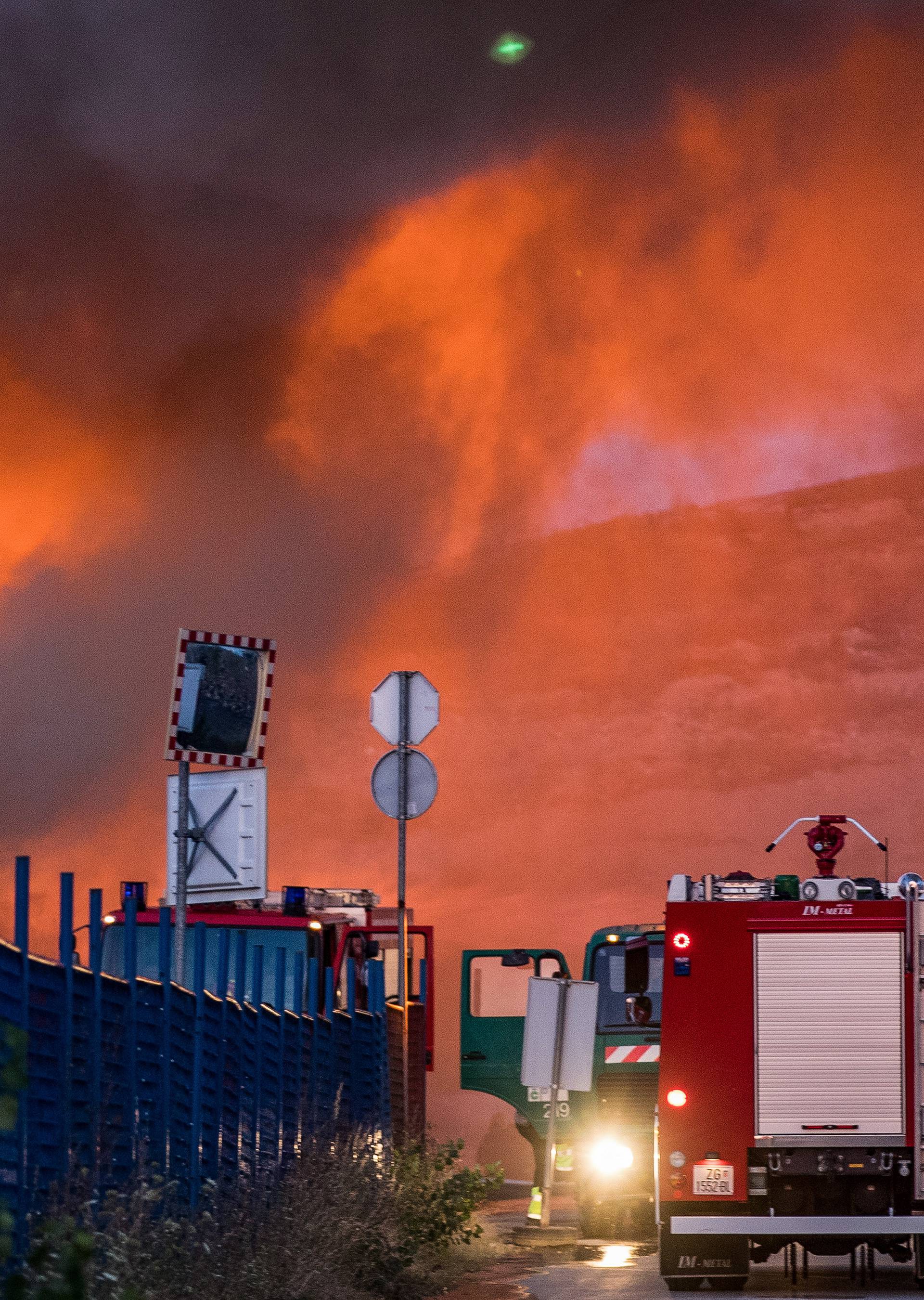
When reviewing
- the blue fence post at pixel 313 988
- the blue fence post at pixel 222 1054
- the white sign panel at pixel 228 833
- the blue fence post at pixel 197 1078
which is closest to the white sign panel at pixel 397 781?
the blue fence post at pixel 313 988

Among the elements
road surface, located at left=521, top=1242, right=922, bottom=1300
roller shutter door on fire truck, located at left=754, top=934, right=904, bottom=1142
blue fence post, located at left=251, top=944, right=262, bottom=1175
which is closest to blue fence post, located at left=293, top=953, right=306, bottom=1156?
blue fence post, located at left=251, top=944, right=262, bottom=1175

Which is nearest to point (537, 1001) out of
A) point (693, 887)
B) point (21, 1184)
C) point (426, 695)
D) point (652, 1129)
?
point (652, 1129)

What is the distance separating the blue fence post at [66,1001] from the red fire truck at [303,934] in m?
12.4

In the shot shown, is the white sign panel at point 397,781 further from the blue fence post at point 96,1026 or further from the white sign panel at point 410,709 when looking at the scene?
the blue fence post at point 96,1026

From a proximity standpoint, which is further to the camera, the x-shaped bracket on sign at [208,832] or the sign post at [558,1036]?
the sign post at [558,1036]

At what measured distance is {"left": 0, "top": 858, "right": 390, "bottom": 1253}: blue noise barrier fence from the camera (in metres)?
8.88

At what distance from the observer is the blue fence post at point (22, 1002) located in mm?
8594

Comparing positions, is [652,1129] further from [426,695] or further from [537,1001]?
[426,695]

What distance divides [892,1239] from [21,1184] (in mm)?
8774

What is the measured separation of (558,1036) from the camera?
67.0 ft

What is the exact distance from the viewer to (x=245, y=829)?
16062 mm

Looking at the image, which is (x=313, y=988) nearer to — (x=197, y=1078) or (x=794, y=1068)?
(x=794, y=1068)

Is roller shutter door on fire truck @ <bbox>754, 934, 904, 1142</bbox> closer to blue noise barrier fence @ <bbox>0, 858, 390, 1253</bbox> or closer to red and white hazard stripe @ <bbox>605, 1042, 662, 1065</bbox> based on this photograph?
blue noise barrier fence @ <bbox>0, 858, 390, 1253</bbox>

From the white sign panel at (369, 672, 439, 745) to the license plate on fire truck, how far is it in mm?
4892
